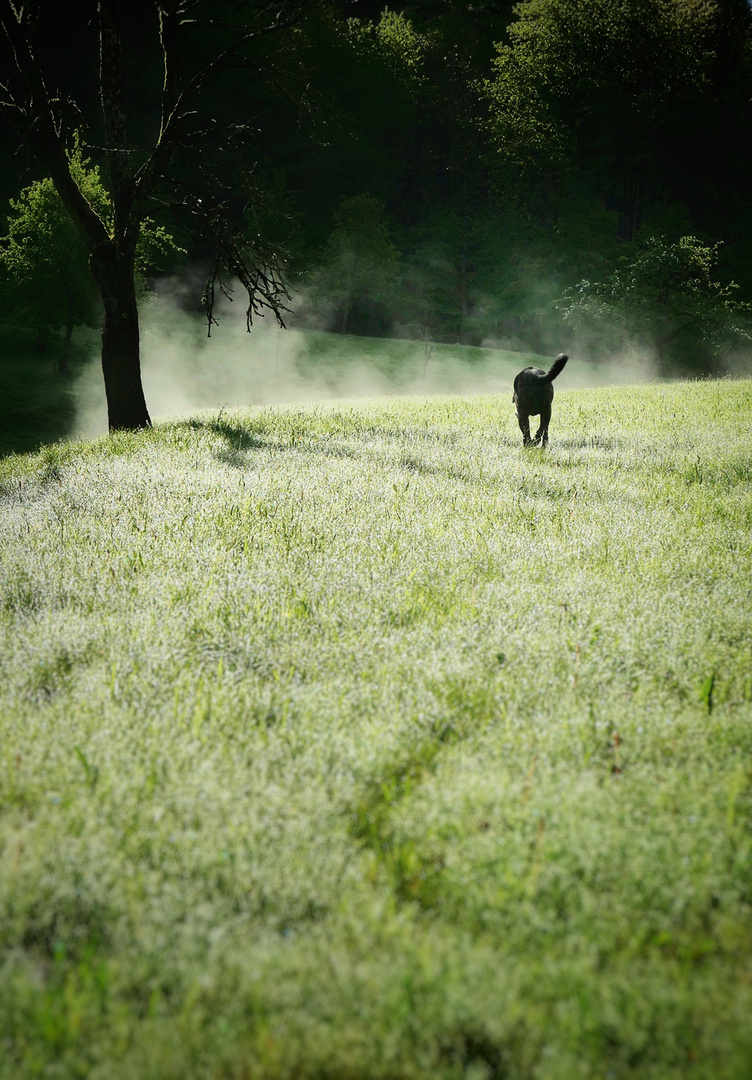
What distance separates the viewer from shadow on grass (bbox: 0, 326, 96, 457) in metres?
25.2

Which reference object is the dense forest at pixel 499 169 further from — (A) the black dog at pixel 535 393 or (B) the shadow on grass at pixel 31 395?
(A) the black dog at pixel 535 393

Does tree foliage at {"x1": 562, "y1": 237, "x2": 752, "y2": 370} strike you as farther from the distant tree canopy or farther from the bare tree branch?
the bare tree branch

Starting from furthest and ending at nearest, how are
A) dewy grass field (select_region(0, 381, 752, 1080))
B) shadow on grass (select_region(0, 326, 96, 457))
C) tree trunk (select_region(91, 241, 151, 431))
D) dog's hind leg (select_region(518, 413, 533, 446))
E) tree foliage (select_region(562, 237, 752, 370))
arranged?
tree foliage (select_region(562, 237, 752, 370)) → shadow on grass (select_region(0, 326, 96, 457)) → tree trunk (select_region(91, 241, 151, 431)) → dog's hind leg (select_region(518, 413, 533, 446)) → dewy grass field (select_region(0, 381, 752, 1080))

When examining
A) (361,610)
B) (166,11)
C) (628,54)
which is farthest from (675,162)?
(361,610)

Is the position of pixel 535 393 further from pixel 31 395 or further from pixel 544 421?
pixel 31 395

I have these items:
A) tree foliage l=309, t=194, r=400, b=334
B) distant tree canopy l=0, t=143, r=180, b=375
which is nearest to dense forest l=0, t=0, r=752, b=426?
tree foliage l=309, t=194, r=400, b=334

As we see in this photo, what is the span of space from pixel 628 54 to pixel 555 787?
201ft

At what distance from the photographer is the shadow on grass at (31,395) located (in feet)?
82.8

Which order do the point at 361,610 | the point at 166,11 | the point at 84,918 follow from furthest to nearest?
1. the point at 166,11
2. the point at 361,610
3. the point at 84,918

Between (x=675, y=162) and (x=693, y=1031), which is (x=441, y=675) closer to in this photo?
(x=693, y=1031)

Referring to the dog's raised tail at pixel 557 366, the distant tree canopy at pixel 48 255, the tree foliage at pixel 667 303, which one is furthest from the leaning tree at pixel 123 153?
the tree foliage at pixel 667 303

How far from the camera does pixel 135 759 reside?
2.39 m

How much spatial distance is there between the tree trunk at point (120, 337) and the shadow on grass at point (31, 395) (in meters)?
13.3

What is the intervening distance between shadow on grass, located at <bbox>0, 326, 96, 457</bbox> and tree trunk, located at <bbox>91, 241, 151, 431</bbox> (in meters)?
13.3
